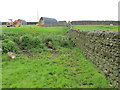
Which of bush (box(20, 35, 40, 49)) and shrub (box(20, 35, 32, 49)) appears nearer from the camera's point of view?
Answer: shrub (box(20, 35, 32, 49))

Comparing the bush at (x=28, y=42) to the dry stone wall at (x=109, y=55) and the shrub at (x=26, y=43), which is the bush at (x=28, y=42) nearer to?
the shrub at (x=26, y=43)

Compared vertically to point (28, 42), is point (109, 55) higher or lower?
lower

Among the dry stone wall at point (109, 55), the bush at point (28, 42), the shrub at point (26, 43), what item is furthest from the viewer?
the bush at point (28, 42)

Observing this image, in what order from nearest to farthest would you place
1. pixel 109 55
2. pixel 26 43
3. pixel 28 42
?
1. pixel 109 55
2. pixel 26 43
3. pixel 28 42

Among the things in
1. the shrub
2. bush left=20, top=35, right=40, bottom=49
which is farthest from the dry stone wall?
the shrub

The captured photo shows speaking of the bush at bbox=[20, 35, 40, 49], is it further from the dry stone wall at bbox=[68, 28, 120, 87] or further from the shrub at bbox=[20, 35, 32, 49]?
the dry stone wall at bbox=[68, 28, 120, 87]

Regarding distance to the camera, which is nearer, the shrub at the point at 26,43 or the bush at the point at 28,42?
the shrub at the point at 26,43

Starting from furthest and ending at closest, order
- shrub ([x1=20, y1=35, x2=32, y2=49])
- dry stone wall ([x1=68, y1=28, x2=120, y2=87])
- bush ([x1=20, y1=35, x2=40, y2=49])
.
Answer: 1. bush ([x1=20, y1=35, x2=40, y2=49])
2. shrub ([x1=20, y1=35, x2=32, y2=49])
3. dry stone wall ([x1=68, y1=28, x2=120, y2=87])

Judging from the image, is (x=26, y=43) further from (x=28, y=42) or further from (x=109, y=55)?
(x=109, y=55)

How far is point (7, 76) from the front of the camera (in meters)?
6.83

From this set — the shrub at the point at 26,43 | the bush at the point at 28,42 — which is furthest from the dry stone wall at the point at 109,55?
the shrub at the point at 26,43

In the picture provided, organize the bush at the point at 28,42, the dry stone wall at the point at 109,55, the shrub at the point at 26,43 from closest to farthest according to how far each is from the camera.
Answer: the dry stone wall at the point at 109,55 < the shrub at the point at 26,43 < the bush at the point at 28,42

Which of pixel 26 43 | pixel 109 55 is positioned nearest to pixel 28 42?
pixel 26 43

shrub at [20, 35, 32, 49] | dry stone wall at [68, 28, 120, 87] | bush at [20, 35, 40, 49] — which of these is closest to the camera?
dry stone wall at [68, 28, 120, 87]
